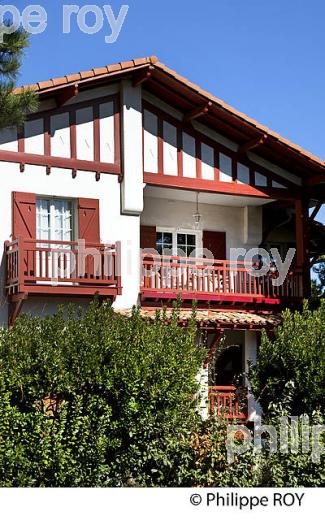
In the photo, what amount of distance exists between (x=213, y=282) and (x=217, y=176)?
2.69 m

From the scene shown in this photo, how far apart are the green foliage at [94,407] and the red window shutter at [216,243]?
1129 centimetres

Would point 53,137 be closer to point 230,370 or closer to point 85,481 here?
point 230,370

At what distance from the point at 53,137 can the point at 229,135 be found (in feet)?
15.8

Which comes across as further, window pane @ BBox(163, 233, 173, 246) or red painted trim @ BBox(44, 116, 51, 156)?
window pane @ BBox(163, 233, 173, 246)

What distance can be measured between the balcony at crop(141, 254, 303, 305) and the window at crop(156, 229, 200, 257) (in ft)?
0.93

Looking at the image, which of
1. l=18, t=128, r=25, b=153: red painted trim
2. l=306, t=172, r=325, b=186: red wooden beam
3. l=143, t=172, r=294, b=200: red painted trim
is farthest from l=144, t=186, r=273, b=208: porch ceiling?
l=18, t=128, r=25, b=153: red painted trim

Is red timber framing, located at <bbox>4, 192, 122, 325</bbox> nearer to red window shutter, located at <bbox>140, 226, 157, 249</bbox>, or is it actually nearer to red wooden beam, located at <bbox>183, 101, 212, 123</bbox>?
red window shutter, located at <bbox>140, 226, 157, 249</bbox>

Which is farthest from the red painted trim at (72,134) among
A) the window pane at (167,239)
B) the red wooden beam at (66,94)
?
the window pane at (167,239)

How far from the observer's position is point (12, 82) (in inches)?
683

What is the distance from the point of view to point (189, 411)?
15.2 m

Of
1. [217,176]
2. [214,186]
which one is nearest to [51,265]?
[214,186]

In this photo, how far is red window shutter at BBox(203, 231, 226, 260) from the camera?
26656mm

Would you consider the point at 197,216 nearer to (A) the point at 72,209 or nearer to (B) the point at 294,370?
(A) the point at 72,209

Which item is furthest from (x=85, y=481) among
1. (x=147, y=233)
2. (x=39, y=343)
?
(x=147, y=233)
